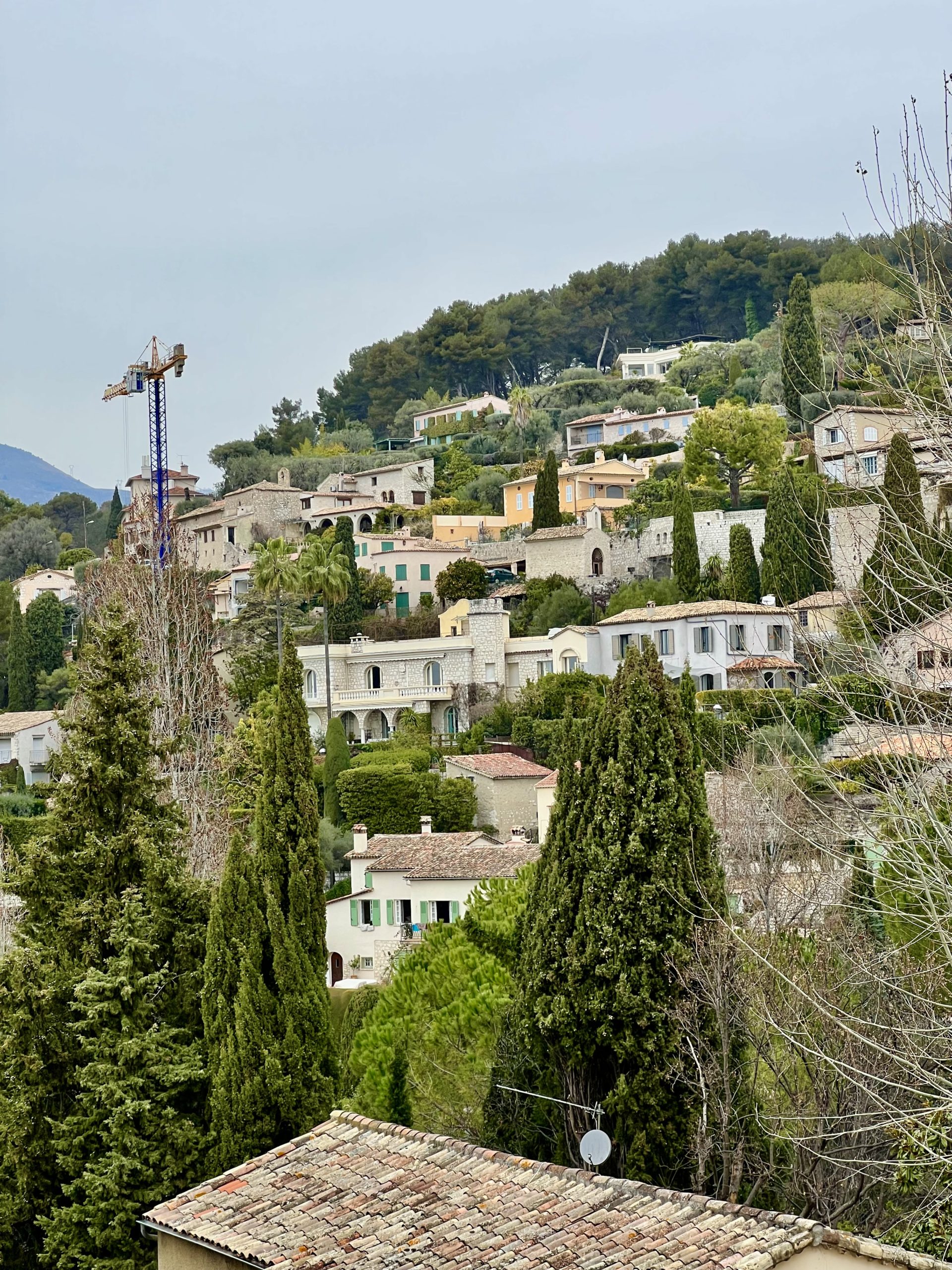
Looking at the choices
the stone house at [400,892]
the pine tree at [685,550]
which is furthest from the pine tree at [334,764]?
the pine tree at [685,550]

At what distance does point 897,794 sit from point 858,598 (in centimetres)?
137

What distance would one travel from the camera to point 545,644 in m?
58.6

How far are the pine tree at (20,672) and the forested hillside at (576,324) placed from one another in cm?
6329

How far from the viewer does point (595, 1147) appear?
14.5m

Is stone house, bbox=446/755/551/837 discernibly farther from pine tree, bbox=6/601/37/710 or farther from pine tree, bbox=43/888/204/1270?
pine tree, bbox=6/601/37/710

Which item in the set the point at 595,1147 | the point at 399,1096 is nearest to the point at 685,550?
the point at 399,1096

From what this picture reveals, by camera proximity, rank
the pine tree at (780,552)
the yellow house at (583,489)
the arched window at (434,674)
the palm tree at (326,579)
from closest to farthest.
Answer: the pine tree at (780,552) < the arched window at (434,674) < the palm tree at (326,579) < the yellow house at (583,489)

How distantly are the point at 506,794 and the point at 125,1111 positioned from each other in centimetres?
3072

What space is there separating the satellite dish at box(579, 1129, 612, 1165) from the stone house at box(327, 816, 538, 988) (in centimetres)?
2018

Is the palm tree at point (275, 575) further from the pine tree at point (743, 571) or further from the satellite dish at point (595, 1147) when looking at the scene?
the satellite dish at point (595, 1147)

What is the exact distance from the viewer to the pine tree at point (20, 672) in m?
70.9

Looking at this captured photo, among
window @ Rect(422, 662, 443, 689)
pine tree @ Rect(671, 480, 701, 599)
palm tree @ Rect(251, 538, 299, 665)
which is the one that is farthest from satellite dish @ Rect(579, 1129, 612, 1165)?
window @ Rect(422, 662, 443, 689)

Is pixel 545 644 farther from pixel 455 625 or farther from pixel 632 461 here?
pixel 632 461

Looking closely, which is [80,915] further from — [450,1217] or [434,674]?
[434,674]
